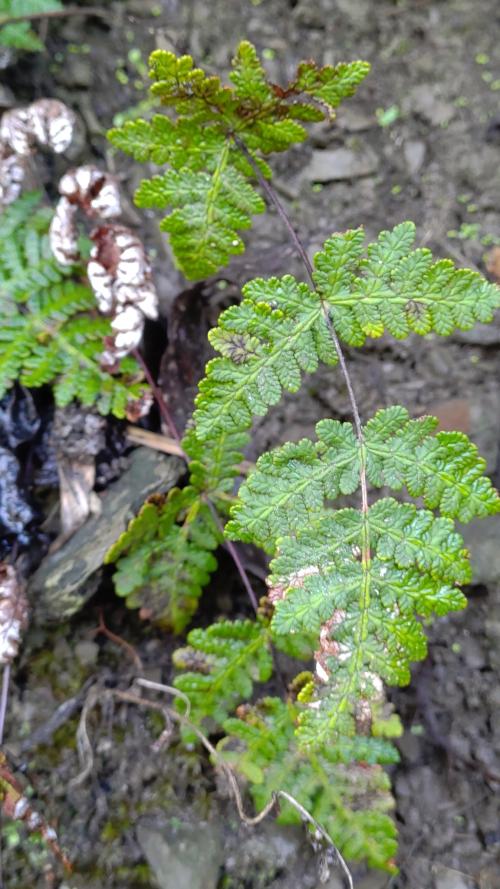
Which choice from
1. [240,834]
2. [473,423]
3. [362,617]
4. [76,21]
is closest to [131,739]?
[240,834]

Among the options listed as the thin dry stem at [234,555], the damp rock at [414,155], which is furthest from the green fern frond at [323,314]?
the damp rock at [414,155]

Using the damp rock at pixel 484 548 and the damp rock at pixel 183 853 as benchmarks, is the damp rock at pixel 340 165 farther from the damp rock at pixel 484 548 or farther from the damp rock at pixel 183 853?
the damp rock at pixel 183 853

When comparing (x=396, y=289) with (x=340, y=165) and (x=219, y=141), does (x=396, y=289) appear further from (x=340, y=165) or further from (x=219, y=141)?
(x=340, y=165)

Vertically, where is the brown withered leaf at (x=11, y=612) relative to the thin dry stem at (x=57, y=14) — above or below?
below

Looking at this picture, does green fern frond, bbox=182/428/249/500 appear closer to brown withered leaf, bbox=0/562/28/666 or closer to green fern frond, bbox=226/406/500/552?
green fern frond, bbox=226/406/500/552

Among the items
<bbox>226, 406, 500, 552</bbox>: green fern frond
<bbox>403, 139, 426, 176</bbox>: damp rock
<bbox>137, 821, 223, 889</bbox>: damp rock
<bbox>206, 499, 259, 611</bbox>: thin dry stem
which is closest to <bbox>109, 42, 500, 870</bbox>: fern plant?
<bbox>226, 406, 500, 552</bbox>: green fern frond

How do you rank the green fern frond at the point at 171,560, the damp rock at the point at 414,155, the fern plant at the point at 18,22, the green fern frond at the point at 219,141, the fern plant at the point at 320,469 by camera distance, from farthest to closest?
the damp rock at the point at 414,155 → the fern plant at the point at 18,22 → the green fern frond at the point at 171,560 → the green fern frond at the point at 219,141 → the fern plant at the point at 320,469
